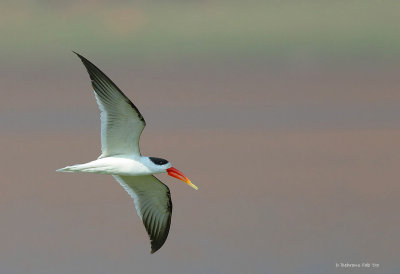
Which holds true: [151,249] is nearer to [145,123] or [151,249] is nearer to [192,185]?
[192,185]

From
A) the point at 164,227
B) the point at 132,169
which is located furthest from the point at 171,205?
the point at 132,169

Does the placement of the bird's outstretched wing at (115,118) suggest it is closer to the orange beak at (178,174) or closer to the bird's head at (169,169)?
the bird's head at (169,169)

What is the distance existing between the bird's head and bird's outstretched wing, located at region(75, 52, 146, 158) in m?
0.48

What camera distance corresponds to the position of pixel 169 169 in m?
18.9

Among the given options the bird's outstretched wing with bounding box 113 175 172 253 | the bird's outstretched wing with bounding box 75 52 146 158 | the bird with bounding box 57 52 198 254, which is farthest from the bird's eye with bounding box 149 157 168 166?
the bird's outstretched wing with bounding box 113 175 172 253

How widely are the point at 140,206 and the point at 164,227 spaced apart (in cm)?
82

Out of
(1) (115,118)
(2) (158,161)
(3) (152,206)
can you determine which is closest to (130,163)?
(2) (158,161)

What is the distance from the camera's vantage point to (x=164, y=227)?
19.6 m

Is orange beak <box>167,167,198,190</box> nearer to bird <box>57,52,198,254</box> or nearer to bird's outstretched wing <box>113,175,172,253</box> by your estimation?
bird <box>57,52,198,254</box>

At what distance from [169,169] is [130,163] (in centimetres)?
124

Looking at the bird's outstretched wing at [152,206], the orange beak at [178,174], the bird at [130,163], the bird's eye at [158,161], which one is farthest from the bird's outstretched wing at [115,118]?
the bird's outstretched wing at [152,206]

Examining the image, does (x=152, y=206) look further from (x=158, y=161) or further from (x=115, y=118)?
(x=115, y=118)

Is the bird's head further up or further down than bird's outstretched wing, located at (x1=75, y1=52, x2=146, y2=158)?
further down

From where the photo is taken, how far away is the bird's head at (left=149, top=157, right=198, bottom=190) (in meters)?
18.3
